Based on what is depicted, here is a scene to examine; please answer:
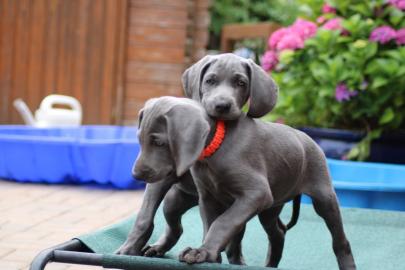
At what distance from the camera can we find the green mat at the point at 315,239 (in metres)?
2.32

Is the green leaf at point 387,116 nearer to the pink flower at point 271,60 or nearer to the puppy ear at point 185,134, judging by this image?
the pink flower at point 271,60

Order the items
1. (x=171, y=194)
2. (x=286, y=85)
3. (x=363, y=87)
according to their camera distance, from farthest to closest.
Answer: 1. (x=286, y=85)
2. (x=363, y=87)
3. (x=171, y=194)

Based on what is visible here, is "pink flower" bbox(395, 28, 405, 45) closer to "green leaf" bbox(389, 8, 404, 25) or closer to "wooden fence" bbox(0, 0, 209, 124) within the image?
"green leaf" bbox(389, 8, 404, 25)

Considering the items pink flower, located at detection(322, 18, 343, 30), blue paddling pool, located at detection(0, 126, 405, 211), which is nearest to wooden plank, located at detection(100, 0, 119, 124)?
blue paddling pool, located at detection(0, 126, 405, 211)

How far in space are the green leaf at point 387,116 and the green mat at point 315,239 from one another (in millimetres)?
1105

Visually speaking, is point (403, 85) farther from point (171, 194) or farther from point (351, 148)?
point (171, 194)

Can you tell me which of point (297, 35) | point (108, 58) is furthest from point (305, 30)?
point (108, 58)

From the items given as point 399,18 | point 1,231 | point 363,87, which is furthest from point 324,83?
point 1,231

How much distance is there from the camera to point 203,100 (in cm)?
164

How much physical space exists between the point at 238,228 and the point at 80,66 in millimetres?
6111

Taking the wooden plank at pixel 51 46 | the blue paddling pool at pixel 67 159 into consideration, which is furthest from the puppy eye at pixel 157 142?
the wooden plank at pixel 51 46

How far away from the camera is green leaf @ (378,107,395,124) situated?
3.88m

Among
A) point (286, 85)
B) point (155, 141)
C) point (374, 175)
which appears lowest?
point (374, 175)

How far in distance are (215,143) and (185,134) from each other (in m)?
0.10
